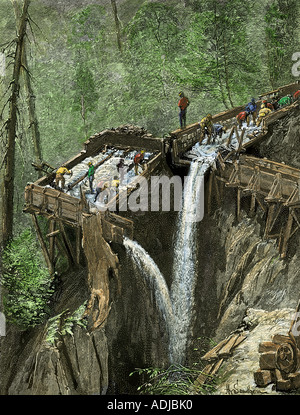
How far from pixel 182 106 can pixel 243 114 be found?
1.66 meters

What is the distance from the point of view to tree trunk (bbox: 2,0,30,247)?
2270cm

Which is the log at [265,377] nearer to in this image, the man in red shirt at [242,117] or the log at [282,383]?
the log at [282,383]

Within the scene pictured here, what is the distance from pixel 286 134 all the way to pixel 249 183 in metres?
2.19

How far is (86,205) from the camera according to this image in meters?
21.5

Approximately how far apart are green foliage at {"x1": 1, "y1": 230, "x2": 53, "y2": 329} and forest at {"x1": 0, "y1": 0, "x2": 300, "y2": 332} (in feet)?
0.14

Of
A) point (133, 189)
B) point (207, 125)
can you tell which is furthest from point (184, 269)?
point (207, 125)

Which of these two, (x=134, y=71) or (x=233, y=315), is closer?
(x=233, y=315)

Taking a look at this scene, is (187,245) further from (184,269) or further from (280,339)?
(280,339)

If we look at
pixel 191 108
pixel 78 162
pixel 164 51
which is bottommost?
pixel 78 162

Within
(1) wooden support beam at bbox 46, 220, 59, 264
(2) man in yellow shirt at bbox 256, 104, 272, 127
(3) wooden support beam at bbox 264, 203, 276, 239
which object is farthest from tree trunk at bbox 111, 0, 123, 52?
(3) wooden support beam at bbox 264, 203, 276, 239

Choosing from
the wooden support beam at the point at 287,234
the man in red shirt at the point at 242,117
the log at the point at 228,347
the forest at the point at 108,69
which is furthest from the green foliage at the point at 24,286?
the man in red shirt at the point at 242,117
